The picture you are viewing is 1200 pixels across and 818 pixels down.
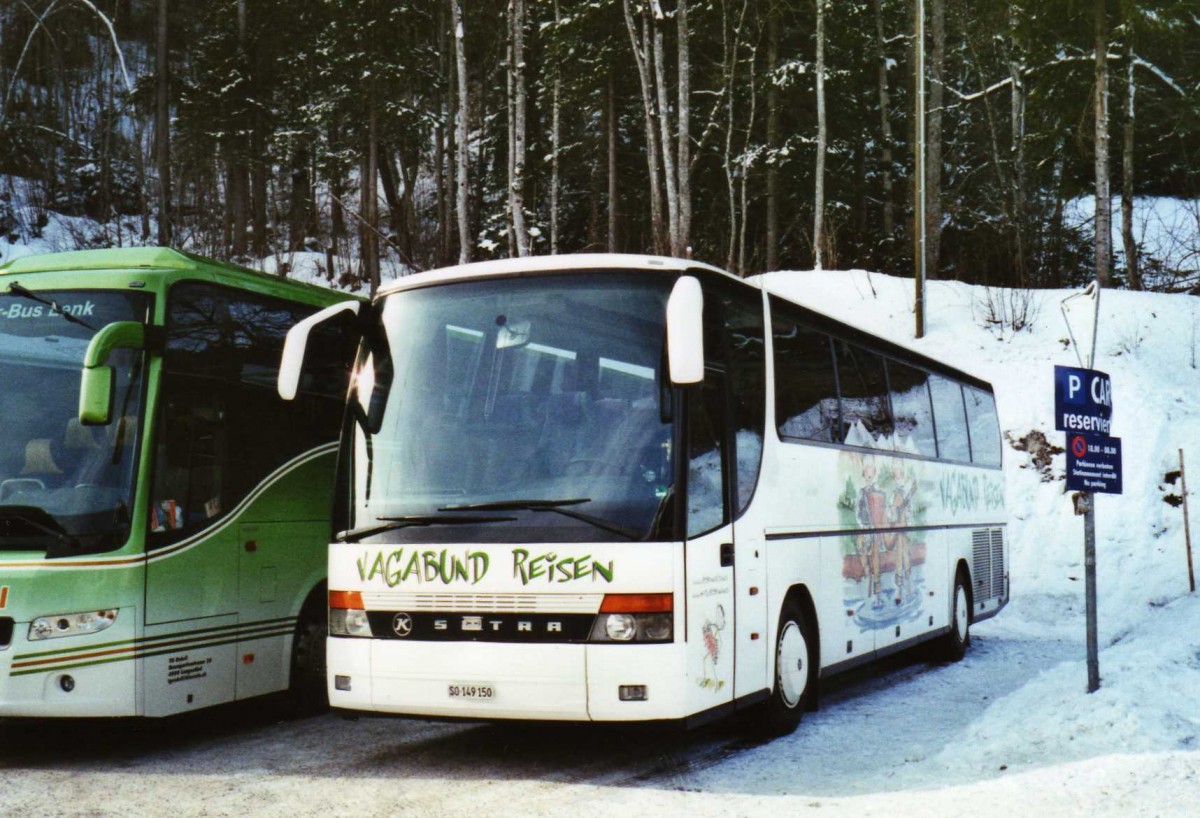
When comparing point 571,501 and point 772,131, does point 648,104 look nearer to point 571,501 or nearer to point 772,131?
point 772,131

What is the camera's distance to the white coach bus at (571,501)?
7316 mm

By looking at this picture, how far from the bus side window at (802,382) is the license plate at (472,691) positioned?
10.0ft

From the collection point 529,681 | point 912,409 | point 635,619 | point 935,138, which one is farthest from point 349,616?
point 935,138

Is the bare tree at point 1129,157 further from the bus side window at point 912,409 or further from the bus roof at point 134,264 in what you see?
the bus roof at point 134,264

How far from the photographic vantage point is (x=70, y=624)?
7980 millimetres

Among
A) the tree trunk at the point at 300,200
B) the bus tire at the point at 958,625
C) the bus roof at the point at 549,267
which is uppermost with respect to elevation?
the tree trunk at the point at 300,200

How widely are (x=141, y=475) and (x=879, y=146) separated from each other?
34.9 meters

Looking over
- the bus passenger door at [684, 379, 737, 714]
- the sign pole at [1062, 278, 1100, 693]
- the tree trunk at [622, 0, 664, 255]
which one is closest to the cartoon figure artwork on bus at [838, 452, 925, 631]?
the sign pole at [1062, 278, 1100, 693]

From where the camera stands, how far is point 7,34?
5466 cm

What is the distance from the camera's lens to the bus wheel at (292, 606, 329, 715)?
10.0 metres

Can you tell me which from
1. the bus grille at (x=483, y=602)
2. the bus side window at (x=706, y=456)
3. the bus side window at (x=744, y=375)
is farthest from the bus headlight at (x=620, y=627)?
the bus side window at (x=744, y=375)

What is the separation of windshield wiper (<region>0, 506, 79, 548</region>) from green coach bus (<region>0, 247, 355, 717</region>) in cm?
1

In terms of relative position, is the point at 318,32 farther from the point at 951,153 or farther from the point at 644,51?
the point at 951,153

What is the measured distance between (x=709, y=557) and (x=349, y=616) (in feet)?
7.51
